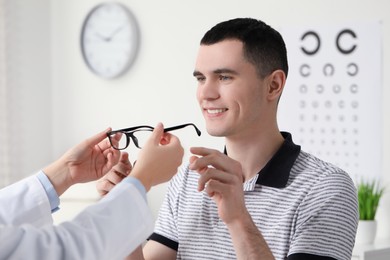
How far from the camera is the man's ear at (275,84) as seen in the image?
5.91ft

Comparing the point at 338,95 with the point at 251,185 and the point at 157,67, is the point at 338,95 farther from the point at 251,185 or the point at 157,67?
the point at 251,185

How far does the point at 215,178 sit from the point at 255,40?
0.45 metres

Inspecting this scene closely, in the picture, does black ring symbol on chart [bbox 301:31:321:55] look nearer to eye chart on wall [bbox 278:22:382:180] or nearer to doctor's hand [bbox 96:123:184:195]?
eye chart on wall [bbox 278:22:382:180]

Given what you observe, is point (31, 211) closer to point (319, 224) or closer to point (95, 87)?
point (319, 224)

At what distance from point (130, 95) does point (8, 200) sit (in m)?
2.35

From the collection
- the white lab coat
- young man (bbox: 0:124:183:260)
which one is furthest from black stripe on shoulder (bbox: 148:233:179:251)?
the white lab coat

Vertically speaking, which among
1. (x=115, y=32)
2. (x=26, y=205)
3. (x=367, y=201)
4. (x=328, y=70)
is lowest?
(x=367, y=201)

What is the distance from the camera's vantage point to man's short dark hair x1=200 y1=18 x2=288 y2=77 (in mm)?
1768

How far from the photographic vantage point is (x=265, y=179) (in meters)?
1.70

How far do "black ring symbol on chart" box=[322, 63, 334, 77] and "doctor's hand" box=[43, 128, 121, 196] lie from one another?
5.61 ft

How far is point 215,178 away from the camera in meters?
1.50

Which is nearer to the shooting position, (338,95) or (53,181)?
(53,181)

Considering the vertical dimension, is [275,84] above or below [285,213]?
above

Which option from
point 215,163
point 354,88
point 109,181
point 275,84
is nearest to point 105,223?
point 215,163
